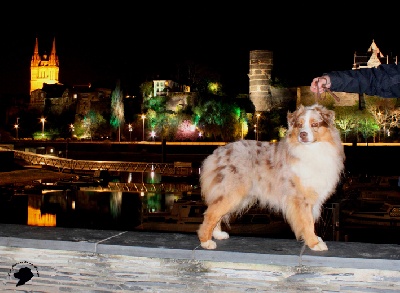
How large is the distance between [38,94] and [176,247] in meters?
101

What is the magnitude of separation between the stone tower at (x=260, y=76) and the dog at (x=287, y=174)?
66.0 m

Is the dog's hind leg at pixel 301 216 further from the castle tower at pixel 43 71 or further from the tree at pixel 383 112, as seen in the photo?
the castle tower at pixel 43 71

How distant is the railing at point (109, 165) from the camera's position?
33.3 metres

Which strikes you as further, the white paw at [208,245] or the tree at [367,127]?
the tree at [367,127]

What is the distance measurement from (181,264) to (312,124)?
138 cm

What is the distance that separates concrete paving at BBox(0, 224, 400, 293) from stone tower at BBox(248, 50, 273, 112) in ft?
218

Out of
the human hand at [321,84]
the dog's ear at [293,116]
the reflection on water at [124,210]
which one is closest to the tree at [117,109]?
the reflection on water at [124,210]

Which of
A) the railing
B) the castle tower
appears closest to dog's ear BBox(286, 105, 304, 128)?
the railing

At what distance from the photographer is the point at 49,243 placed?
Result: 13.2ft

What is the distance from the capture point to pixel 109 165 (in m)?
36.7

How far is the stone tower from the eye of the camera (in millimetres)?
69938

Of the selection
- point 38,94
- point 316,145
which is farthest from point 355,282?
point 38,94

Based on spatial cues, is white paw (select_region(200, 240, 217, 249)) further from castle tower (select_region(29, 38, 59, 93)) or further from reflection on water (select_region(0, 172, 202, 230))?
castle tower (select_region(29, 38, 59, 93))

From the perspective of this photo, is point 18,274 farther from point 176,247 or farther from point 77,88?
point 77,88
